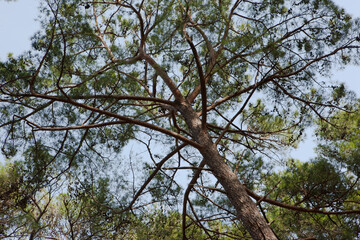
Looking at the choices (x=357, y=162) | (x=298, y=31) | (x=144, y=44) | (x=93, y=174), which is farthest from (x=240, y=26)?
(x=93, y=174)

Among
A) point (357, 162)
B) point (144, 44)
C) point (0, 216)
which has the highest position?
point (0, 216)

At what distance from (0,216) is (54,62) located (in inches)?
126

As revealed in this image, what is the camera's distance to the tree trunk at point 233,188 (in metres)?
2.57

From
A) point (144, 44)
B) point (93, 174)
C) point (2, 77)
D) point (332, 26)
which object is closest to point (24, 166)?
point (93, 174)

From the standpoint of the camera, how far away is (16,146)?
3686 millimetres

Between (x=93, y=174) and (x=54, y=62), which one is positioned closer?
(x=54, y=62)

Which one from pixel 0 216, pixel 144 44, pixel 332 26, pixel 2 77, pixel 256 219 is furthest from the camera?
pixel 0 216

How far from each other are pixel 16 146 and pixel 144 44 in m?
1.74

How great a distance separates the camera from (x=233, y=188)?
2.82 m

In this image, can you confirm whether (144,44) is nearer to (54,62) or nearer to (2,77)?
(54,62)

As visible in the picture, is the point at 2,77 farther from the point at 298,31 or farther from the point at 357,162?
the point at 357,162

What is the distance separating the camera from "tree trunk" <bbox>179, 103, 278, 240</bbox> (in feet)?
8.43

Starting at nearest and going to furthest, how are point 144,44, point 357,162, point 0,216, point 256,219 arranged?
1. point 256,219
2. point 144,44
3. point 357,162
4. point 0,216

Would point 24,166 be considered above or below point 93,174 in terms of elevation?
above
